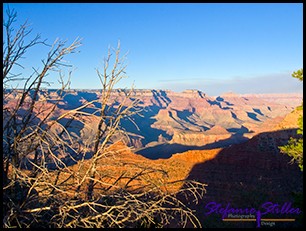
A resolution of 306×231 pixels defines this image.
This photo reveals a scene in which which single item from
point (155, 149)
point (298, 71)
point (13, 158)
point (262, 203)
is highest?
point (298, 71)

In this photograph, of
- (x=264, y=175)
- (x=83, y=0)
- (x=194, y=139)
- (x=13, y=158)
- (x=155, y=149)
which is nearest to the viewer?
(x=83, y=0)

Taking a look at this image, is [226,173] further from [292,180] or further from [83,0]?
[83,0]

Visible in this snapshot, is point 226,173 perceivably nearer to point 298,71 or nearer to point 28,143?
point 298,71

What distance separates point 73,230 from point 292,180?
2655 cm

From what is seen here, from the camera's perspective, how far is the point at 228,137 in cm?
11194

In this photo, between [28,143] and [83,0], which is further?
[28,143]

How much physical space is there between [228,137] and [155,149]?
26.1m

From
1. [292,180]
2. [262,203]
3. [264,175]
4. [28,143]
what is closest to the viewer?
[28,143]

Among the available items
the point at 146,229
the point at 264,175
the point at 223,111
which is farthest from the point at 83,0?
the point at 223,111

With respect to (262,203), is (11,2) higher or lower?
higher

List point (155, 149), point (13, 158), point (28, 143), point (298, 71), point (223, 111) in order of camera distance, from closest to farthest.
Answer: point (13, 158) < point (28, 143) < point (298, 71) < point (155, 149) < point (223, 111)

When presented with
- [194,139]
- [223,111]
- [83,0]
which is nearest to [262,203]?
[83,0]

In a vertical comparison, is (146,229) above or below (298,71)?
below

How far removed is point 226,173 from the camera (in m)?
31.6
